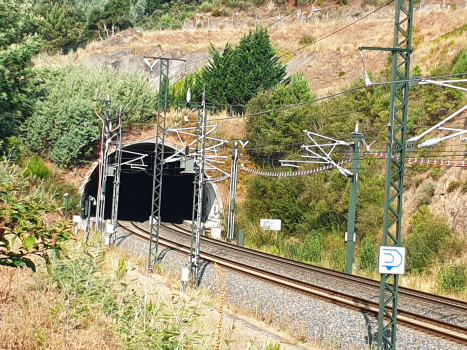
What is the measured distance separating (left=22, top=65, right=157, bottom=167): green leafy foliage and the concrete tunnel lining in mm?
2152

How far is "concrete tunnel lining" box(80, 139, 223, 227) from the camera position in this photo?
49469mm

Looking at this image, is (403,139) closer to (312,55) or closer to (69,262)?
(69,262)

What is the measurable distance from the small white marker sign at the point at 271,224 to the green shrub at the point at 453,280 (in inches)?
519

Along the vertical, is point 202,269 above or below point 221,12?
below

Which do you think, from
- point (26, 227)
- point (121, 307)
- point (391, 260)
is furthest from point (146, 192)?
point (26, 227)

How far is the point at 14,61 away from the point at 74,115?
23.1 meters

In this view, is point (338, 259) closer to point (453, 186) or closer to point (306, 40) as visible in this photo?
point (453, 186)

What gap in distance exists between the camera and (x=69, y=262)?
10148 mm

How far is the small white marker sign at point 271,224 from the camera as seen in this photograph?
121 feet

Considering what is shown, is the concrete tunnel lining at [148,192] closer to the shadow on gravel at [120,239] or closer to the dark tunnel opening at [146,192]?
the dark tunnel opening at [146,192]

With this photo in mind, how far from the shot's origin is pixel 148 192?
65.8 meters

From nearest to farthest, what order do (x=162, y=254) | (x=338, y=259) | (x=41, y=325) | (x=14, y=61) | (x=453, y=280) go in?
(x=41, y=325)
(x=453, y=280)
(x=14, y=61)
(x=162, y=254)
(x=338, y=259)

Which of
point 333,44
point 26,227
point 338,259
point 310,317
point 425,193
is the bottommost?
point 310,317

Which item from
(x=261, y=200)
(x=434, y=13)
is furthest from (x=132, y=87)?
(x=434, y=13)
